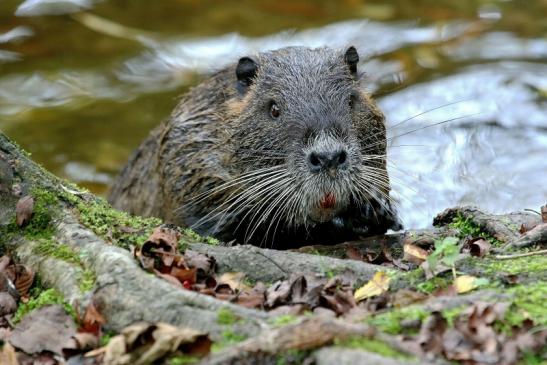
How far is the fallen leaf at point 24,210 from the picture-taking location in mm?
4430

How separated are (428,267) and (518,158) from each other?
552 centimetres

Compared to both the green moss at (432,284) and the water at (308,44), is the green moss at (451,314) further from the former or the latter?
the water at (308,44)

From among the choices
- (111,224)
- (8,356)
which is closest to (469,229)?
(111,224)

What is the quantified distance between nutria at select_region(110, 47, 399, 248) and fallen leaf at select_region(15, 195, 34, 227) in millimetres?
1571

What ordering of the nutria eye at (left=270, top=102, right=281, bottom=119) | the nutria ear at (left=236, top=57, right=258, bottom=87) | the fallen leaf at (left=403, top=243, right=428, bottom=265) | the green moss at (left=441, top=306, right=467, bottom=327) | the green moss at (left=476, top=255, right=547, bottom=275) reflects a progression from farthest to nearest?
the nutria ear at (left=236, top=57, right=258, bottom=87) → the nutria eye at (left=270, top=102, right=281, bottom=119) → the fallen leaf at (left=403, top=243, right=428, bottom=265) → the green moss at (left=476, top=255, right=547, bottom=275) → the green moss at (left=441, top=306, right=467, bottom=327)

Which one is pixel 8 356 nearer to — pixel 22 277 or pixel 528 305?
pixel 22 277

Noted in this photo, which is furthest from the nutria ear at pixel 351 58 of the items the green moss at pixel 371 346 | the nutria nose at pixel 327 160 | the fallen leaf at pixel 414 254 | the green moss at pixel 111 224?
the green moss at pixel 371 346

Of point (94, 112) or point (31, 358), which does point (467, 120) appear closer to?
point (94, 112)

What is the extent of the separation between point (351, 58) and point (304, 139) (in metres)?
0.99

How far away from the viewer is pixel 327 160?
5.27m

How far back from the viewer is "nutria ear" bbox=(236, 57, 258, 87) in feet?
20.3

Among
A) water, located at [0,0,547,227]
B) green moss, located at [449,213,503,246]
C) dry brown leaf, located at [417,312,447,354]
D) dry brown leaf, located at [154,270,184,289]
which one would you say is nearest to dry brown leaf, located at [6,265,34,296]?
dry brown leaf, located at [154,270,184,289]

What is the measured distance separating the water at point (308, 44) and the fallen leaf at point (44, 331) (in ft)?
17.6

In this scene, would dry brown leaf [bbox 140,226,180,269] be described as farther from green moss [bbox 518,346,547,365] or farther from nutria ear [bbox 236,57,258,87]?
nutria ear [bbox 236,57,258,87]
